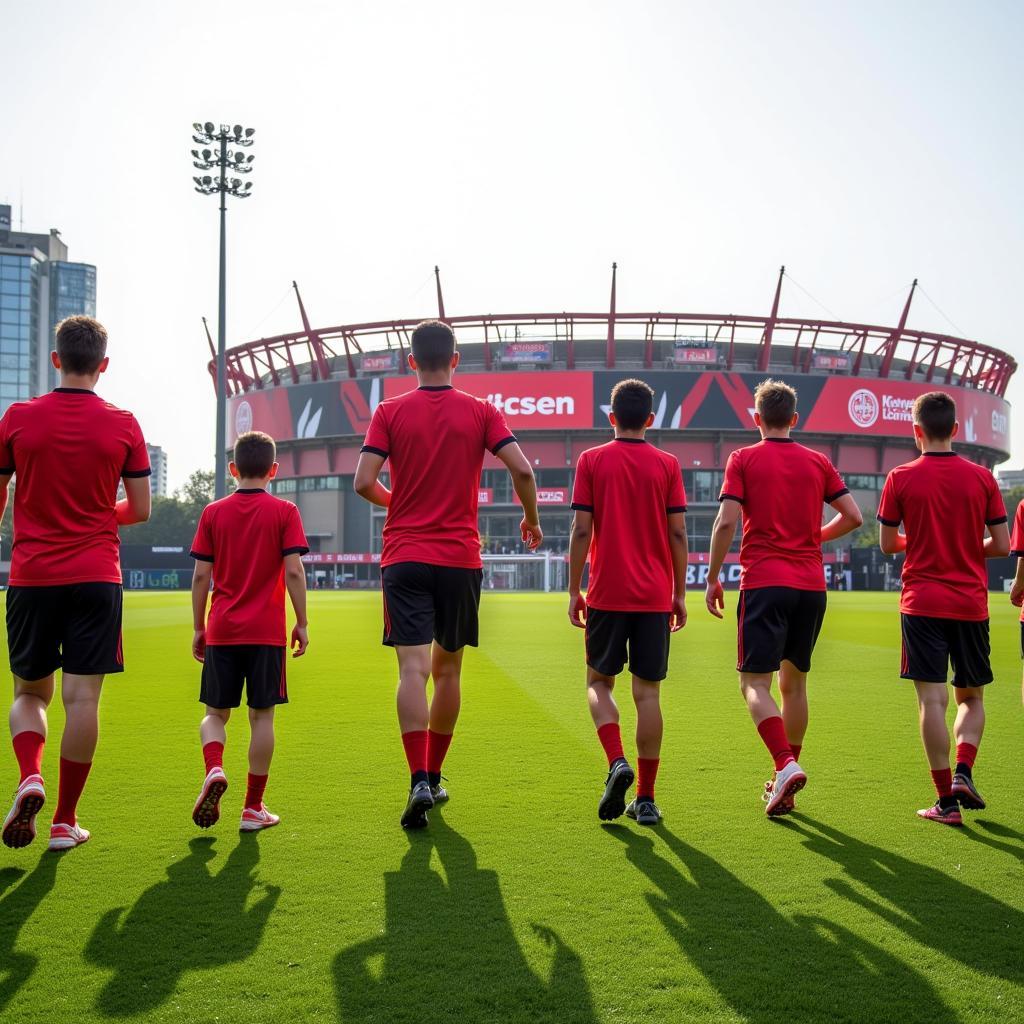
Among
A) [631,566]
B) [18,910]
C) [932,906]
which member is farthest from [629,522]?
[18,910]

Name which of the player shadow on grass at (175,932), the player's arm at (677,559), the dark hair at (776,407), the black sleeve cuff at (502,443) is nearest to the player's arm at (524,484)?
the black sleeve cuff at (502,443)

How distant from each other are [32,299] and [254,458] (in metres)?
143

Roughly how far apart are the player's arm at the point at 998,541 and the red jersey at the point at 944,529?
3 centimetres

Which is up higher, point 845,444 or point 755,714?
point 845,444

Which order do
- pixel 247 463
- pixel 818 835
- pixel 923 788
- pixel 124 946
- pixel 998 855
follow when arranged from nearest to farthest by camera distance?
1. pixel 124 946
2. pixel 998 855
3. pixel 818 835
4. pixel 247 463
5. pixel 923 788

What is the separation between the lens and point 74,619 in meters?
4.38

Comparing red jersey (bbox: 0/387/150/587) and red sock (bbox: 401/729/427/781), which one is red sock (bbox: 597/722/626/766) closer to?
red sock (bbox: 401/729/427/781)

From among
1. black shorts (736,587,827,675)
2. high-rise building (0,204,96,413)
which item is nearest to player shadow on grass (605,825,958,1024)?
black shorts (736,587,827,675)

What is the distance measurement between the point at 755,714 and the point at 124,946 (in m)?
3.03

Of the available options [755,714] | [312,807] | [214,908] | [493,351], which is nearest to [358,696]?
[312,807]

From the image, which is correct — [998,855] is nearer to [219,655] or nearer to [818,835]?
[818,835]

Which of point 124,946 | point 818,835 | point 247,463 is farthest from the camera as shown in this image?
point 247,463

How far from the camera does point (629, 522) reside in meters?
5.15

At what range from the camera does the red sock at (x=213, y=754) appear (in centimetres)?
452
